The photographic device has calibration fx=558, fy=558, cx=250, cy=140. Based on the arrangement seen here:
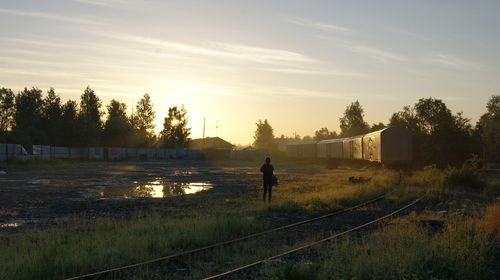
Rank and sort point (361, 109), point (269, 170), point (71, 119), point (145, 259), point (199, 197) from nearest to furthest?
1. point (145, 259)
2. point (269, 170)
3. point (199, 197)
4. point (71, 119)
5. point (361, 109)

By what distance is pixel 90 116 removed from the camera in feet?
354

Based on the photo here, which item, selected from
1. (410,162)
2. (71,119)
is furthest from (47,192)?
(71,119)

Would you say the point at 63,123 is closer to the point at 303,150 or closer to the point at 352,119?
the point at 303,150

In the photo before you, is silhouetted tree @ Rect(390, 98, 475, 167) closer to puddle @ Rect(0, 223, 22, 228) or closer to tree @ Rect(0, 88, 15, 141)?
puddle @ Rect(0, 223, 22, 228)

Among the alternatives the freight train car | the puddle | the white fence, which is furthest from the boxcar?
the white fence

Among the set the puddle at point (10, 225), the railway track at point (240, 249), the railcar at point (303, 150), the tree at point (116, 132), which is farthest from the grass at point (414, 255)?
the tree at point (116, 132)

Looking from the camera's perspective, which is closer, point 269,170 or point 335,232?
point 335,232

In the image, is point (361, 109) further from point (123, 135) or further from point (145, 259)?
point (145, 259)

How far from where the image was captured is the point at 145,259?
452 inches

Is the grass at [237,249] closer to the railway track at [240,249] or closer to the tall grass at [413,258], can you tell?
the tall grass at [413,258]

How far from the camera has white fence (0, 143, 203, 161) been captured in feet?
196

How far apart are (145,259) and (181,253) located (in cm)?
82

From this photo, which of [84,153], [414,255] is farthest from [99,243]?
[84,153]

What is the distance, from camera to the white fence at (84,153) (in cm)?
5984
